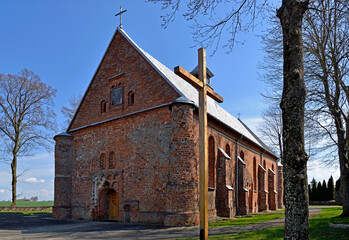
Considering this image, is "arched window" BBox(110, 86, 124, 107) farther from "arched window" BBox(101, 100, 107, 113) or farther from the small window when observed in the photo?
"arched window" BBox(101, 100, 107, 113)

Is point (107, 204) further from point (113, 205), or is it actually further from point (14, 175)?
point (14, 175)

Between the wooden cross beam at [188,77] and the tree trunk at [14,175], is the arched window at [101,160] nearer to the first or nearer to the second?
the tree trunk at [14,175]

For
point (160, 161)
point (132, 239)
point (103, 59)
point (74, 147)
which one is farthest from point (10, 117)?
point (132, 239)

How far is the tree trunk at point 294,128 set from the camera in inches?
258

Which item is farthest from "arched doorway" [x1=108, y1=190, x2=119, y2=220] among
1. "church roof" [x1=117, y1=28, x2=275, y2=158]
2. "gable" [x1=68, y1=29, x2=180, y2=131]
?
"church roof" [x1=117, y1=28, x2=275, y2=158]

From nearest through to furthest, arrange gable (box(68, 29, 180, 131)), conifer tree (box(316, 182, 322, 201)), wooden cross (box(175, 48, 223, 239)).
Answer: wooden cross (box(175, 48, 223, 239)) → gable (box(68, 29, 180, 131)) → conifer tree (box(316, 182, 322, 201))

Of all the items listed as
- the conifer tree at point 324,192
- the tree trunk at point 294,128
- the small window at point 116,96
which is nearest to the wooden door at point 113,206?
the small window at point 116,96

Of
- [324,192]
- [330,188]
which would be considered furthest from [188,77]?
[324,192]

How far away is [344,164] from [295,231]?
36.3 ft

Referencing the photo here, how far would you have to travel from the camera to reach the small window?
1921cm

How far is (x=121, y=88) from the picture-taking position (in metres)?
19.2

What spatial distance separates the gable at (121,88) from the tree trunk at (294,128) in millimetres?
9280

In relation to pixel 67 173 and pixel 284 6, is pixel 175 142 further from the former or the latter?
pixel 67 173

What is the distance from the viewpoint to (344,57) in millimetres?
14750
